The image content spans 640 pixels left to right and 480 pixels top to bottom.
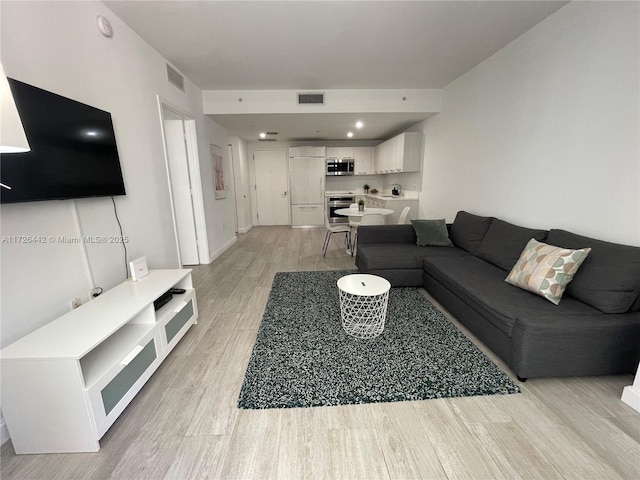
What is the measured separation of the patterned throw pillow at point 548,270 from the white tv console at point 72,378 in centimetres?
265

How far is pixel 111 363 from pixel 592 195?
3388 millimetres

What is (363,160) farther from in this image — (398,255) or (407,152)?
(398,255)

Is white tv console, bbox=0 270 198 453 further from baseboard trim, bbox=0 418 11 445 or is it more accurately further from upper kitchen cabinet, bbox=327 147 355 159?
upper kitchen cabinet, bbox=327 147 355 159

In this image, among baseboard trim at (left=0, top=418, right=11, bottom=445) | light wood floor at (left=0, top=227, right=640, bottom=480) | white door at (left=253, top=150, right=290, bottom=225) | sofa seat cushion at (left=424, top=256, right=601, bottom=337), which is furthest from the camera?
white door at (left=253, top=150, right=290, bottom=225)

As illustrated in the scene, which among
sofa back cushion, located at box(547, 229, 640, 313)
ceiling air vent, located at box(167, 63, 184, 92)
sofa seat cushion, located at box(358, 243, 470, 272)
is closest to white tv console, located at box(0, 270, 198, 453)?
sofa seat cushion, located at box(358, 243, 470, 272)

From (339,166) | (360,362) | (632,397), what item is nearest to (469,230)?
(632,397)

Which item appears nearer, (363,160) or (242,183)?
(242,183)

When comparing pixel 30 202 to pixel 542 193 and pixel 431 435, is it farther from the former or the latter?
pixel 542 193

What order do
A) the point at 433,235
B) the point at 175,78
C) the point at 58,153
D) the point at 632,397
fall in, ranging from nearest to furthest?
the point at 632,397 → the point at 58,153 → the point at 175,78 → the point at 433,235

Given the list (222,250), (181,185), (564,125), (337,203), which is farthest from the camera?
(337,203)

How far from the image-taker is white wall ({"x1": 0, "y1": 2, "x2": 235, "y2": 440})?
1388 mm

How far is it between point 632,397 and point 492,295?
0.81 meters

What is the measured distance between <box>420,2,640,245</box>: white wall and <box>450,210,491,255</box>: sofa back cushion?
210 mm

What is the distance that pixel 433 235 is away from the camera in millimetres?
3277
